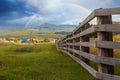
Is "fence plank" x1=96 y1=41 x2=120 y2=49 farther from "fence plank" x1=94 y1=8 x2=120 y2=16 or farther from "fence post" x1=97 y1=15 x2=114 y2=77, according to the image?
"fence plank" x1=94 y1=8 x2=120 y2=16

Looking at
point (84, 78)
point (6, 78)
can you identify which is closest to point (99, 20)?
point (84, 78)

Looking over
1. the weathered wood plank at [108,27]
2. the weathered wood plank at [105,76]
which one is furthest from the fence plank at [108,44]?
the weathered wood plank at [105,76]

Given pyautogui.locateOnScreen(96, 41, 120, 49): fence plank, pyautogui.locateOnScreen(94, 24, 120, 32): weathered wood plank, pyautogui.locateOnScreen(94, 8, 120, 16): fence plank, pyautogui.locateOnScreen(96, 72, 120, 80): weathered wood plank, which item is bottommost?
pyautogui.locateOnScreen(96, 72, 120, 80): weathered wood plank

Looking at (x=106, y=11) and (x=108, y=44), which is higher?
(x=106, y=11)

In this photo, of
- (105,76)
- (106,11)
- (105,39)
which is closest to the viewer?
(106,11)

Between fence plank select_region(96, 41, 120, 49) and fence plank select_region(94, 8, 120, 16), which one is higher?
fence plank select_region(94, 8, 120, 16)

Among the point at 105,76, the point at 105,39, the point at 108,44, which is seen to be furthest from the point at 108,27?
the point at 105,76

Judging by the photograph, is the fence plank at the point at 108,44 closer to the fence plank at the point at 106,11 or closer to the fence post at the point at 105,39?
the fence post at the point at 105,39

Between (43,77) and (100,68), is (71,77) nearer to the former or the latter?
(43,77)

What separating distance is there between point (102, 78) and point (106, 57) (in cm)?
60

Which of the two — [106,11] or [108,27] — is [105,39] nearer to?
[108,27]

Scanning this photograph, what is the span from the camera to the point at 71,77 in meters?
10.1

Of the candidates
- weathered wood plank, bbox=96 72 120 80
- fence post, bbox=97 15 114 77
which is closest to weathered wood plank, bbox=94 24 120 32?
fence post, bbox=97 15 114 77

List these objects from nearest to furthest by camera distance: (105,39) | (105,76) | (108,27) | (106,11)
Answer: (108,27), (106,11), (105,76), (105,39)
